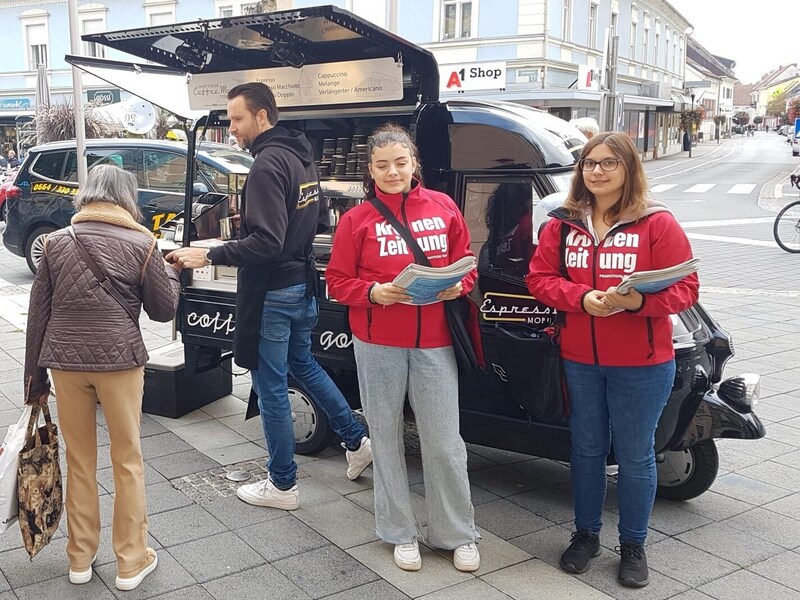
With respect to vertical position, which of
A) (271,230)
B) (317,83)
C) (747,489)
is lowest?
(747,489)

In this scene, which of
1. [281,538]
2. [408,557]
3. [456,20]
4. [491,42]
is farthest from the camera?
[456,20]

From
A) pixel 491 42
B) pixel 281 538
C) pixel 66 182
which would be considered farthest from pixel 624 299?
pixel 491 42

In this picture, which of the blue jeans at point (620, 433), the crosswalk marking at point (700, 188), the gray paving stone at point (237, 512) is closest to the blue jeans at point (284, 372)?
the gray paving stone at point (237, 512)

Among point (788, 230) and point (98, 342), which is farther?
point (788, 230)

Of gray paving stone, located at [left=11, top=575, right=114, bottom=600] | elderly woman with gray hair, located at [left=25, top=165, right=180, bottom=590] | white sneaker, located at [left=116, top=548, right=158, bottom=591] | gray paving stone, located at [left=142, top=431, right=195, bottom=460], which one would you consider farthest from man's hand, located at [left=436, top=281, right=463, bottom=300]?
gray paving stone, located at [left=142, top=431, right=195, bottom=460]

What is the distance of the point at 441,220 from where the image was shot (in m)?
3.43

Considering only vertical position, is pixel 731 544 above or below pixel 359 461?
below

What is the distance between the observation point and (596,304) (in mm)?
3152

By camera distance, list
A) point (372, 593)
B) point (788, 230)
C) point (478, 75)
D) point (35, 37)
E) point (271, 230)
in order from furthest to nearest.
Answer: point (35, 37), point (478, 75), point (788, 230), point (271, 230), point (372, 593)

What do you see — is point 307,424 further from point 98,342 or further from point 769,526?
point 769,526

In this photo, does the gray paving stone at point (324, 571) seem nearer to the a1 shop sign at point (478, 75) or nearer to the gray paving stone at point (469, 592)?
the gray paving stone at point (469, 592)

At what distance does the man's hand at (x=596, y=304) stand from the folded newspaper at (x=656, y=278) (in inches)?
4.0

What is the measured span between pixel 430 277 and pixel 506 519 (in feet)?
5.04

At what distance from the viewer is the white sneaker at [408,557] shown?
350cm
